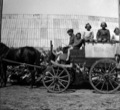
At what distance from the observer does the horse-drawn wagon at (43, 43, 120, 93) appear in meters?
6.84

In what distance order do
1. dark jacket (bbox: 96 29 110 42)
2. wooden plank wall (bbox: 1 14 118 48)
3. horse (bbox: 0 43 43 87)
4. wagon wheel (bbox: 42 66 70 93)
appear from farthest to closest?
wooden plank wall (bbox: 1 14 118 48), horse (bbox: 0 43 43 87), dark jacket (bbox: 96 29 110 42), wagon wheel (bbox: 42 66 70 93)

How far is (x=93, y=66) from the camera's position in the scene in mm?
6805

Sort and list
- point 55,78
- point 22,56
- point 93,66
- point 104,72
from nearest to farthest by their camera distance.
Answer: point 93,66 < point 104,72 < point 55,78 < point 22,56

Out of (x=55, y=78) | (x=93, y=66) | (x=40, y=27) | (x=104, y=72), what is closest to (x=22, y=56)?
(x=55, y=78)

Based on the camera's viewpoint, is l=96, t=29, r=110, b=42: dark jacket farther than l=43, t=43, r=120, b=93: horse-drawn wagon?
Yes

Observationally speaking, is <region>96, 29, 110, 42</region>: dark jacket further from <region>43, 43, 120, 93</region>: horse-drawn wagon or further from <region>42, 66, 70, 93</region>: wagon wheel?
<region>42, 66, 70, 93</region>: wagon wheel

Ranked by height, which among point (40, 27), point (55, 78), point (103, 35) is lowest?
point (55, 78)

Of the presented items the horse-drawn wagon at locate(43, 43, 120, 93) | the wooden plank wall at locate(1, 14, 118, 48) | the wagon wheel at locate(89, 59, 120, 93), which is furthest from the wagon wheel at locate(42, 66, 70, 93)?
the wooden plank wall at locate(1, 14, 118, 48)

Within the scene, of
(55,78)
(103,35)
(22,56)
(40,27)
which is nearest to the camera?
(55,78)

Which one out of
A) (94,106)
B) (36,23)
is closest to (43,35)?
(36,23)

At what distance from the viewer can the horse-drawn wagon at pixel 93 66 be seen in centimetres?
684

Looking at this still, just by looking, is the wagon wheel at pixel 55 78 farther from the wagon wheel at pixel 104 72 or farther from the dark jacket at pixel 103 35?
the dark jacket at pixel 103 35

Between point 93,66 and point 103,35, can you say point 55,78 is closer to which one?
point 93,66

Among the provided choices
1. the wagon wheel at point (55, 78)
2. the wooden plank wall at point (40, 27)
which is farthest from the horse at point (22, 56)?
the wooden plank wall at point (40, 27)
